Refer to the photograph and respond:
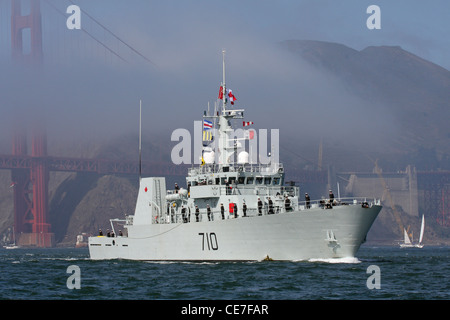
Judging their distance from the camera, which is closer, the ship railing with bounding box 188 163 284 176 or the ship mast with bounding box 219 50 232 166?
the ship railing with bounding box 188 163 284 176

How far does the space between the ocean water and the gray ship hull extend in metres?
0.83

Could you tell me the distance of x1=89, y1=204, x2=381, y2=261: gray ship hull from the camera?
48562 millimetres

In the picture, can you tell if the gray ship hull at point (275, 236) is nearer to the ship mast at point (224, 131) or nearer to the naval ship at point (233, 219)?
the naval ship at point (233, 219)

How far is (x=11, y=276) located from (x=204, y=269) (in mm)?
12705

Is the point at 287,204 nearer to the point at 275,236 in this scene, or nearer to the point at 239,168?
the point at 275,236

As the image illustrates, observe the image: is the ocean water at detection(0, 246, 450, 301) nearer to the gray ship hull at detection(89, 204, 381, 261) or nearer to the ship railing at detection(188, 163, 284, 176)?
the gray ship hull at detection(89, 204, 381, 261)

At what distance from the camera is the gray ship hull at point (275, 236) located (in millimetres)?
48562

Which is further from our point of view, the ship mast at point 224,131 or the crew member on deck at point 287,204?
the ship mast at point 224,131
